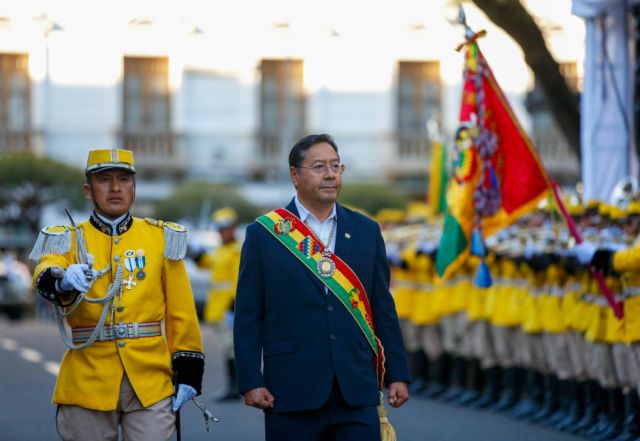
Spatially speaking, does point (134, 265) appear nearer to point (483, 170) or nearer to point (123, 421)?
point (123, 421)

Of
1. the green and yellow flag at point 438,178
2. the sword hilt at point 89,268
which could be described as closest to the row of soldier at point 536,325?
the green and yellow flag at point 438,178

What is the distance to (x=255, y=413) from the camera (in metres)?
14.5

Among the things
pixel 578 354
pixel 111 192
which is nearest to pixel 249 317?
pixel 111 192

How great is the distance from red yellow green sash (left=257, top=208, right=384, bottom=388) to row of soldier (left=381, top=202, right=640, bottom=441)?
3873 mm

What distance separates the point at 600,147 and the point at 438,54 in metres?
34.0

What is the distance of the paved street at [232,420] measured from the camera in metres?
12.7

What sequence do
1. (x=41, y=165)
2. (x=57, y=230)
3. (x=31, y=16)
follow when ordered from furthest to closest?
(x=31, y=16), (x=41, y=165), (x=57, y=230)

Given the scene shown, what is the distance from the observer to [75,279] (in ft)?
23.5

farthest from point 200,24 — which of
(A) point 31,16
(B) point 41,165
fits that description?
(B) point 41,165

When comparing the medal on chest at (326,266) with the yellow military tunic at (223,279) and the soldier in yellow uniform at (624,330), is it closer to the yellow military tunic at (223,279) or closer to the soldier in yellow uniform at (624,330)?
the soldier in yellow uniform at (624,330)

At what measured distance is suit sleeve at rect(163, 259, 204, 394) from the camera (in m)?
7.50

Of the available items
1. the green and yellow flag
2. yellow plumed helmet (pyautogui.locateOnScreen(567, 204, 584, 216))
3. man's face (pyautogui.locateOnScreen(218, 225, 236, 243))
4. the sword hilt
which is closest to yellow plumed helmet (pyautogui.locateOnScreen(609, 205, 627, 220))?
yellow plumed helmet (pyautogui.locateOnScreen(567, 204, 584, 216))

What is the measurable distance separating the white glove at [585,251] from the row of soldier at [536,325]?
0.01 metres

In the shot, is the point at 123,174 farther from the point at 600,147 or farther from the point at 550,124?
the point at 550,124
